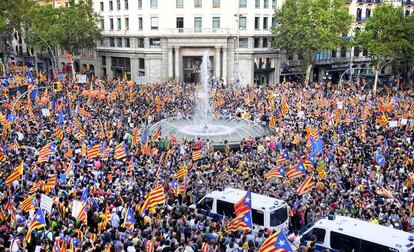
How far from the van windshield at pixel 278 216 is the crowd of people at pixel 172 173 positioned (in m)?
0.69

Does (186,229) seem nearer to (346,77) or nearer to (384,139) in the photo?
(384,139)

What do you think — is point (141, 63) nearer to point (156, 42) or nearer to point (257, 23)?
point (156, 42)

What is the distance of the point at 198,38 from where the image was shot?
5781 centimetres

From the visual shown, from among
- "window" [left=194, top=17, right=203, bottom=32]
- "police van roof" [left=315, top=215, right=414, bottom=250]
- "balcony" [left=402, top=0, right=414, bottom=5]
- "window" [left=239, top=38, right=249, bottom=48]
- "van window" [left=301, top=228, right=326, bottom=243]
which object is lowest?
"van window" [left=301, top=228, right=326, bottom=243]

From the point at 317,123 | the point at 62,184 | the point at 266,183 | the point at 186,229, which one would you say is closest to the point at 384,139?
the point at 317,123

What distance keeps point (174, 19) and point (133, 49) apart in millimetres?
7379

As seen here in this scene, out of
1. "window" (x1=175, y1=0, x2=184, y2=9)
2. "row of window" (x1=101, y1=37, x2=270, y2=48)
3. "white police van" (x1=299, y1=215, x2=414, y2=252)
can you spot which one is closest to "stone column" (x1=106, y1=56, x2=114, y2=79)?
"row of window" (x1=101, y1=37, x2=270, y2=48)

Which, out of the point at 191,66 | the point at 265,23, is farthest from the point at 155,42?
the point at 265,23

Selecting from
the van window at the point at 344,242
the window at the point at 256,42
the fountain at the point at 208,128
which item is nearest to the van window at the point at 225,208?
the van window at the point at 344,242

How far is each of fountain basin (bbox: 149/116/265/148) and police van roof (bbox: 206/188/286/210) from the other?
11.4 m

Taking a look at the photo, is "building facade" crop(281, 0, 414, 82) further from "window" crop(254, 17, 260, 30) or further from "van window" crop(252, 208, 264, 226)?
"van window" crop(252, 208, 264, 226)

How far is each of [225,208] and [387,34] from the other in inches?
1591

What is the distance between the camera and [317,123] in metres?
31.0

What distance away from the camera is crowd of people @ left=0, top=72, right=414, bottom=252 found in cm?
1455
